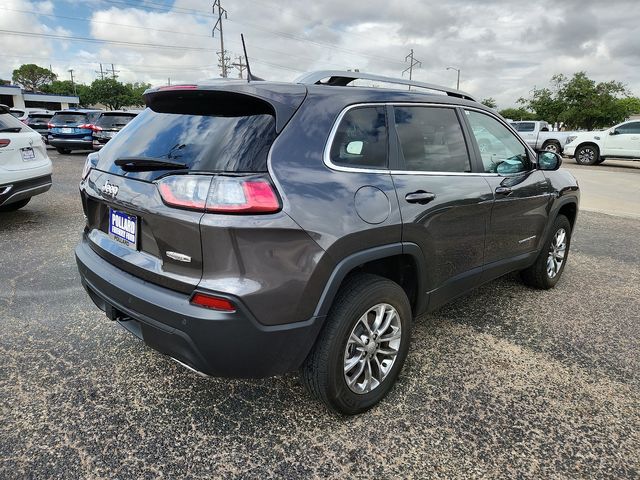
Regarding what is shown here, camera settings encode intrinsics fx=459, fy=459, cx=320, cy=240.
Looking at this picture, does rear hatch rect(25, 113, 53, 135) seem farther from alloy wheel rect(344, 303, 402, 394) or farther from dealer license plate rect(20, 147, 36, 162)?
alloy wheel rect(344, 303, 402, 394)

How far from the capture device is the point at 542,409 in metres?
2.49

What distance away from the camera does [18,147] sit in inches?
224

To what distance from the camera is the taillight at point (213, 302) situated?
1.87 meters

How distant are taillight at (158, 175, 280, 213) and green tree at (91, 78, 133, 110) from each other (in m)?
78.8

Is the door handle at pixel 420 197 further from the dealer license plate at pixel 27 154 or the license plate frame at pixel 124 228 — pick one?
the dealer license plate at pixel 27 154

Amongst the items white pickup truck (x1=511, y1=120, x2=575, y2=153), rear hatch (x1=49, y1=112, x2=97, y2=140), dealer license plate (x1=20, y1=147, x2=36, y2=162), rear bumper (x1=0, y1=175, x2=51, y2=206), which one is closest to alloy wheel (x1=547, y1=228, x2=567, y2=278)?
rear bumper (x1=0, y1=175, x2=51, y2=206)

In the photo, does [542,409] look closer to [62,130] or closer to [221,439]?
[221,439]

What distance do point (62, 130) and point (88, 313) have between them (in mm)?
15276

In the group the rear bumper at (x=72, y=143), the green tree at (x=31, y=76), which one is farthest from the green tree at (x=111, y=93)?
the rear bumper at (x=72, y=143)

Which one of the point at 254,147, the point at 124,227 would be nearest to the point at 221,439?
the point at 124,227

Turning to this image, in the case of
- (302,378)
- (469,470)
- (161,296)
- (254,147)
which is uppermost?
(254,147)

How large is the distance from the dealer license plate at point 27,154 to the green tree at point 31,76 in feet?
377

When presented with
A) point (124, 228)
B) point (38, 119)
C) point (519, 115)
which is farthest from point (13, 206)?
point (519, 115)

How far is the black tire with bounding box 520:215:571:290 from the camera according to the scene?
4.03m
